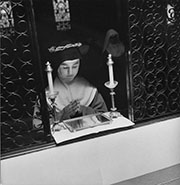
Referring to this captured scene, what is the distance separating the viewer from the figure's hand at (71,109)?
1.62 m

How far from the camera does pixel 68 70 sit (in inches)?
61.8

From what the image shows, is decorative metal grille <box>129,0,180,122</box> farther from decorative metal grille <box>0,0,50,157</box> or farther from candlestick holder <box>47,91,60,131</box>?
decorative metal grille <box>0,0,50,157</box>

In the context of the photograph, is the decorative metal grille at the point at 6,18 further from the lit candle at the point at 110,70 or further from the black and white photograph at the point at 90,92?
the lit candle at the point at 110,70

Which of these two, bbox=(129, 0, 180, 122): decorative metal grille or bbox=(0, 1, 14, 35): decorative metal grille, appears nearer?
bbox=(0, 1, 14, 35): decorative metal grille

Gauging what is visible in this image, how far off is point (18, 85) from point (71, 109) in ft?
1.20

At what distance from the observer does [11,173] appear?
1.38 metres

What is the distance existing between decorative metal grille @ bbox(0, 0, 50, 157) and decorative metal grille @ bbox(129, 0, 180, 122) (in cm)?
53

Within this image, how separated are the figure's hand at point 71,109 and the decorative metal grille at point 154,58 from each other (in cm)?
31

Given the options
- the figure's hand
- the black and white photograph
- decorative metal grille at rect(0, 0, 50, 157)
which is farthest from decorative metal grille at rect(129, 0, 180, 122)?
decorative metal grille at rect(0, 0, 50, 157)

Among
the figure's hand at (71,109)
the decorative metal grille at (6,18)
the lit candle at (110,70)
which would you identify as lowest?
the figure's hand at (71,109)

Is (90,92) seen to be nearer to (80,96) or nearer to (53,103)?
(80,96)

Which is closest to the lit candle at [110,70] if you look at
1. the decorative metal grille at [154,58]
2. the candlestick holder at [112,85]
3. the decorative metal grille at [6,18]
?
the candlestick holder at [112,85]

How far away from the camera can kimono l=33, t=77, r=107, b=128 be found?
62.8 inches

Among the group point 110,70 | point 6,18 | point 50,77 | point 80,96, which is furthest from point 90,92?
point 6,18
